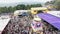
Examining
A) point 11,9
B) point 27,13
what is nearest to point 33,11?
point 27,13

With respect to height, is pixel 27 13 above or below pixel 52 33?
below

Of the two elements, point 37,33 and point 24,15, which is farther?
point 24,15

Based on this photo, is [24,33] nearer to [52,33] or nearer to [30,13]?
[52,33]

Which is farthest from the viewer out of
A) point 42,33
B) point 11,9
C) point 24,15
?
point 11,9

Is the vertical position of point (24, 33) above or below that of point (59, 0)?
above

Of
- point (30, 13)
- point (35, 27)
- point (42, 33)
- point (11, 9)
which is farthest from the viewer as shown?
point (11, 9)

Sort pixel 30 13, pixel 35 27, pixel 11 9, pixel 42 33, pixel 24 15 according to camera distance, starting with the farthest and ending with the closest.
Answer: pixel 11 9 < pixel 30 13 < pixel 24 15 < pixel 35 27 < pixel 42 33

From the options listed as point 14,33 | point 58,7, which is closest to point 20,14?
point 58,7

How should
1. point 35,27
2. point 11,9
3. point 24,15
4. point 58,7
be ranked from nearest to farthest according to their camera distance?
point 35,27, point 24,15, point 58,7, point 11,9

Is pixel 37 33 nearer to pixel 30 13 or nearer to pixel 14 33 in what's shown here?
pixel 14 33
